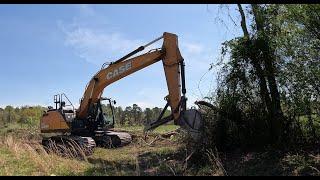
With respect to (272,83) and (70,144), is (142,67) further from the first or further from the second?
(272,83)

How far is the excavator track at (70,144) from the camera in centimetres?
1738

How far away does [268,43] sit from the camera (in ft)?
41.1

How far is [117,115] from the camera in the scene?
1988 inches

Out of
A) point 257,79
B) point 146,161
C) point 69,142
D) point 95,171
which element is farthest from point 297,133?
point 69,142

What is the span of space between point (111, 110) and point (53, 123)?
256cm

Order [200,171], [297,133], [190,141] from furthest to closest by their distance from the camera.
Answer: [190,141] → [297,133] → [200,171]

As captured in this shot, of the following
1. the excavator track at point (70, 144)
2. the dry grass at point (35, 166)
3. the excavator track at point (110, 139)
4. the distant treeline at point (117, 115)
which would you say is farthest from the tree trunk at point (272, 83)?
the distant treeline at point (117, 115)

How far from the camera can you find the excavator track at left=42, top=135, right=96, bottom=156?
17375mm

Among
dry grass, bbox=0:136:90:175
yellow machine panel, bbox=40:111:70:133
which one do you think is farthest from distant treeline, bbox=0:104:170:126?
dry grass, bbox=0:136:90:175

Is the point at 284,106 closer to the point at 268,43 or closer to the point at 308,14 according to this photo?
the point at 268,43

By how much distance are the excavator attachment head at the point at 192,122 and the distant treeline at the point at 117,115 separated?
27833 mm

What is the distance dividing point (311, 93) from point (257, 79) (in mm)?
1621

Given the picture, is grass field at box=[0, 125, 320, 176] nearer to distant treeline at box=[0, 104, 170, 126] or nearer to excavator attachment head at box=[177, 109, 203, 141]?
excavator attachment head at box=[177, 109, 203, 141]

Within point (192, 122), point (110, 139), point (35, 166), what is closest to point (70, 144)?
point (110, 139)
